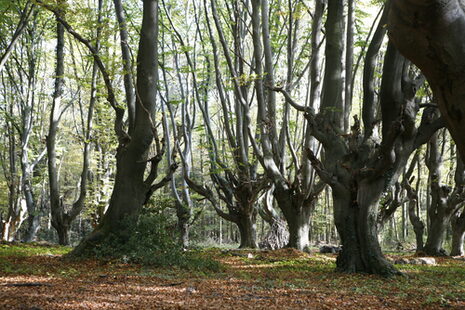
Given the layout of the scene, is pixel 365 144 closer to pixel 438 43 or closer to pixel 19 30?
pixel 438 43

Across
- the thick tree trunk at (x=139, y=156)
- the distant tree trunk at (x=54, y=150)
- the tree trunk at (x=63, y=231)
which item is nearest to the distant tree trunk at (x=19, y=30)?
the distant tree trunk at (x=54, y=150)

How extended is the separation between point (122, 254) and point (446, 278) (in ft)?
21.8

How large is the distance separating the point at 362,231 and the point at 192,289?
413 centimetres

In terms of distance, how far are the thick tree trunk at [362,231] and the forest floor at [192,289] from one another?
0.41 metres

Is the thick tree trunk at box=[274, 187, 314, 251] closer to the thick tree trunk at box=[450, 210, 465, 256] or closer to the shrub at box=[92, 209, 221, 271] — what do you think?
the shrub at box=[92, 209, 221, 271]

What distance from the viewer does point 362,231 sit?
7879 mm

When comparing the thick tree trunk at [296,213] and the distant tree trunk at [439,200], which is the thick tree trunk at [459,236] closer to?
the distant tree trunk at [439,200]

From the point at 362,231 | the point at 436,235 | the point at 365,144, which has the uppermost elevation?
the point at 365,144

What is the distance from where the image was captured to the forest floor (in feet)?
13.5

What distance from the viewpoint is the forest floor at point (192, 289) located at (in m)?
4.12

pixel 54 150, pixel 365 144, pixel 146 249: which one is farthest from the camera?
pixel 54 150

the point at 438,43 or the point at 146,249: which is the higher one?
the point at 438,43

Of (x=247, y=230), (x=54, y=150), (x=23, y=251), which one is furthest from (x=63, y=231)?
(x=247, y=230)

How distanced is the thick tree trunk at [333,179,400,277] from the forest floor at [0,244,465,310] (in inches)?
16.1
